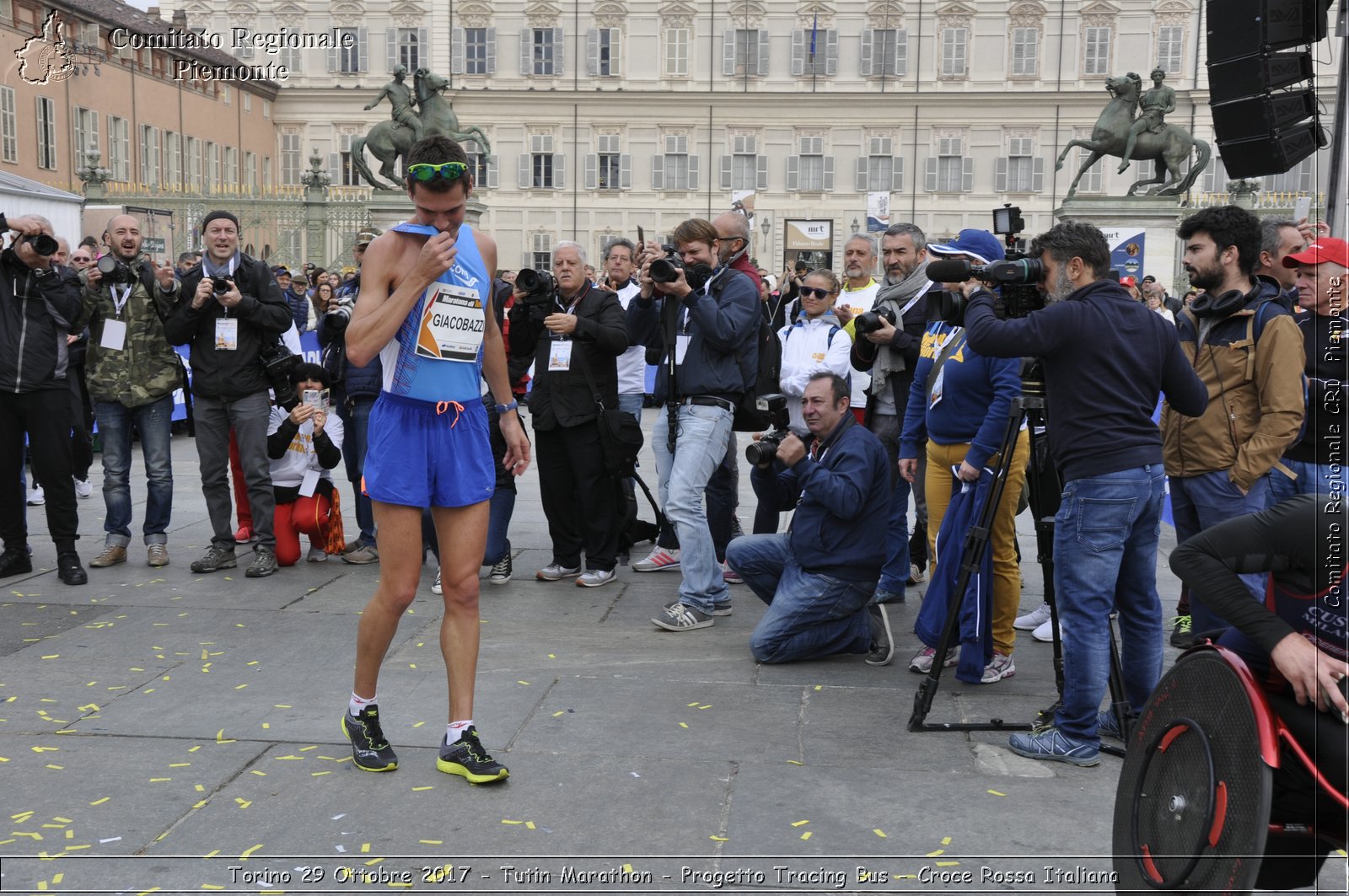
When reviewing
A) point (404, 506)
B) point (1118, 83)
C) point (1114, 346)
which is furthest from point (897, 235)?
point (1118, 83)

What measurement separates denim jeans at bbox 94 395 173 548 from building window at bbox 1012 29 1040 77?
4481 centimetres

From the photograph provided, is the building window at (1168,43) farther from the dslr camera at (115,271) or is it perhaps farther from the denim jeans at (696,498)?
the dslr camera at (115,271)

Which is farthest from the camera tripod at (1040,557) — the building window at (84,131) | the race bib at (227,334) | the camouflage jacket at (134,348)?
the building window at (84,131)

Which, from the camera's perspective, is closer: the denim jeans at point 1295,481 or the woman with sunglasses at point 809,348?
the denim jeans at point 1295,481

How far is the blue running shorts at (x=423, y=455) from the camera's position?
410 cm

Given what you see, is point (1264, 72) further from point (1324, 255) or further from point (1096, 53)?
point (1096, 53)

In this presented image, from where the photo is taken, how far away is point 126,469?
7660 mm

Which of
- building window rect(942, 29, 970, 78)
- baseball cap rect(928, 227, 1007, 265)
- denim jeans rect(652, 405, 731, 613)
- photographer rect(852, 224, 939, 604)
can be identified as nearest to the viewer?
baseball cap rect(928, 227, 1007, 265)

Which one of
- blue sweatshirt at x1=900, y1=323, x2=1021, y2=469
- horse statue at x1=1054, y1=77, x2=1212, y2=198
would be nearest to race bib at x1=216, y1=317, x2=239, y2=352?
blue sweatshirt at x1=900, y1=323, x2=1021, y2=469

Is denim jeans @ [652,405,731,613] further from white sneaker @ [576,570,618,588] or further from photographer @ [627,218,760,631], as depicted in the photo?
white sneaker @ [576,570,618,588]

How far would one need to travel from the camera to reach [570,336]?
7129 millimetres

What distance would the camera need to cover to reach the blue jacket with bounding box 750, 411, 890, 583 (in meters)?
5.59

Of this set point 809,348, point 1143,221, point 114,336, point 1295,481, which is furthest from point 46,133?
point 1295,481

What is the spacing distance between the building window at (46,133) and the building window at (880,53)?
92.3 feet
